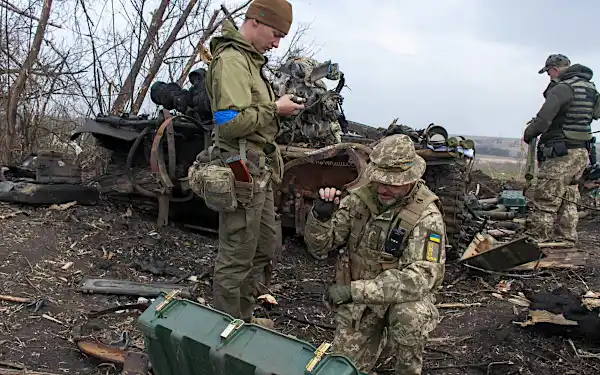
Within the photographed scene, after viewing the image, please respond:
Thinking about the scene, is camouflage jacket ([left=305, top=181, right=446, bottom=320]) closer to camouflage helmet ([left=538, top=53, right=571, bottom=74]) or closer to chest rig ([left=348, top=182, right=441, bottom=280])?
chest rig ([left=348, top=182, right=441, bottom=280])

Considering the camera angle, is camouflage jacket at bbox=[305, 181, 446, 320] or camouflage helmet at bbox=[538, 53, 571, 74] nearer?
camouflage jacket at bbox=[305, 181, 446, 320]

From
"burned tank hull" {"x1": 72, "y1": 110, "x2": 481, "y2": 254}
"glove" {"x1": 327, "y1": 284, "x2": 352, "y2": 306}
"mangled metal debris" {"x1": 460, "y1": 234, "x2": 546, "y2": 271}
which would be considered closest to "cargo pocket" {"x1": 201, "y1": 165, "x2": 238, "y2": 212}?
"glove" {"x1": 327, "y1": 284, "x2": 352, "y2": 306}

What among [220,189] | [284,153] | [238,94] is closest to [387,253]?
[220,189]

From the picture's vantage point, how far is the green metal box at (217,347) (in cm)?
247

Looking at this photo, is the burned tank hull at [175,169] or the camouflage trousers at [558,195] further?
the camouflage trousers at [558,195]

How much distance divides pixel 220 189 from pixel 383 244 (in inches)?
41.9

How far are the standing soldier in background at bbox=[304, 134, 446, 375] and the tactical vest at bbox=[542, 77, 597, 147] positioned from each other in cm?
447

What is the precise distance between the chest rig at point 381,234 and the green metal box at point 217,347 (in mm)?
988

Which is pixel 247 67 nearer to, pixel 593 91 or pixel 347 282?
pixel 347 282

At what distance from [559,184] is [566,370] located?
3.94 m

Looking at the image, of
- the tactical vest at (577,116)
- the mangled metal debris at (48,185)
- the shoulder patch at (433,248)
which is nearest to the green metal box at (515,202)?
the tactical vest at (577,116)

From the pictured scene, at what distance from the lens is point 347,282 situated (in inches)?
142

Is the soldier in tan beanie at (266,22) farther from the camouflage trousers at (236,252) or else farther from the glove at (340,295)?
the glove at (340,295)

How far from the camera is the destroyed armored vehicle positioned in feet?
20.0
